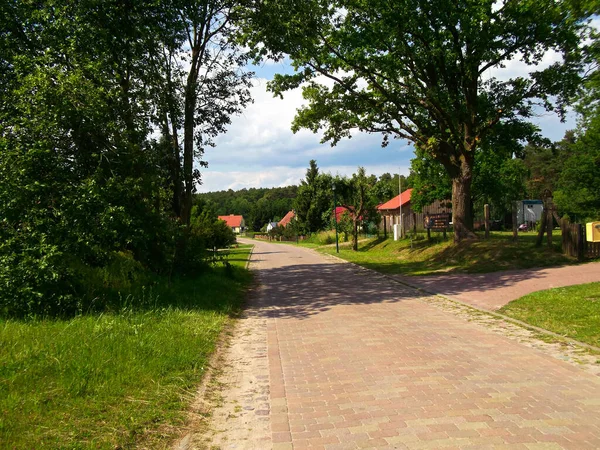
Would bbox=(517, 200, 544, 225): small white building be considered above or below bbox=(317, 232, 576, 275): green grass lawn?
above

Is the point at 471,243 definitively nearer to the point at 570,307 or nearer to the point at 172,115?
the point at 570,307

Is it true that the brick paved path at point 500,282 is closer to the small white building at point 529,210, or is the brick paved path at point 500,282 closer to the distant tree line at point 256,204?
the small white building at point 529,210

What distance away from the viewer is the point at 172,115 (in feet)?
45.0

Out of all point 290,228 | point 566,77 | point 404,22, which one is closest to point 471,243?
point 566,77

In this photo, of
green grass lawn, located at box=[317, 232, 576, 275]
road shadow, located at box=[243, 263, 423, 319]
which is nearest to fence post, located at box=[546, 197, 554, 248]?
green grass lawn, located at box=[317, 232, 576, 275]

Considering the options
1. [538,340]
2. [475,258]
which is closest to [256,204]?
[475,258]

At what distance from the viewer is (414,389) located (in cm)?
506

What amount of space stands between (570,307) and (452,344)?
11.3 feet

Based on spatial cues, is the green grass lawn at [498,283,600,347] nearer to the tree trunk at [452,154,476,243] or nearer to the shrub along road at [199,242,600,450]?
the shrub along road at [199,242,600,450]

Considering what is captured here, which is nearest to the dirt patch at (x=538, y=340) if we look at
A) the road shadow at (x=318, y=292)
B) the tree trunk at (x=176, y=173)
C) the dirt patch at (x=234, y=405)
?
the road shadow at (x=318, y=292)

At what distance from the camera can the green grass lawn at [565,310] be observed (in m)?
7.31

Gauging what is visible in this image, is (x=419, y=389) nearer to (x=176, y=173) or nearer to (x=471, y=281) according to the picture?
(x=471, y=281)

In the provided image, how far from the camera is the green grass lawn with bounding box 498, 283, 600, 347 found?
24.0ft

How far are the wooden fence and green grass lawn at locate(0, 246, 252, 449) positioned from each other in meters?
13.3
